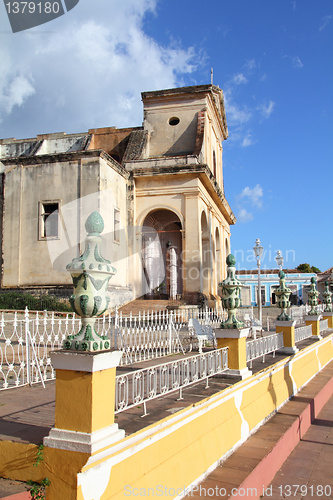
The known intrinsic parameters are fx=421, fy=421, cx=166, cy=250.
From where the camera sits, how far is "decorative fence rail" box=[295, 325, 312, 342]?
1075 centimetres

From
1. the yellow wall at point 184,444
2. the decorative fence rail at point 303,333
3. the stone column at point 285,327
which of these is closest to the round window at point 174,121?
the decorative fence rail at point 303,333

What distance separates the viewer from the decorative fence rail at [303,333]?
10.7 meters

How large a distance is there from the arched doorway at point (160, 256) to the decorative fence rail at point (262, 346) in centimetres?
1087

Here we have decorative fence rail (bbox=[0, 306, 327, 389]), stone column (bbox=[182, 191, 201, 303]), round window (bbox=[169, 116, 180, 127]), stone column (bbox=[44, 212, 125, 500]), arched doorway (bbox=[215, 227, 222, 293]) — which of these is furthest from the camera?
arched doorway (bbox=[215, 227, 222, 293])

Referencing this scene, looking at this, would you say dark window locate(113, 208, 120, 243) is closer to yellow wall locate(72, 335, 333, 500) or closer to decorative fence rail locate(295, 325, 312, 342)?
decorative fence rail locate(295, 325, 312, 342)

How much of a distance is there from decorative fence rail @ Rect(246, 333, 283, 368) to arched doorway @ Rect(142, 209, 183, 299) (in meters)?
10.9

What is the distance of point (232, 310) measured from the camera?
5836mm

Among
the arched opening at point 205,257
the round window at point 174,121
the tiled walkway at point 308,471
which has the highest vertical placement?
the round window at point 174,121

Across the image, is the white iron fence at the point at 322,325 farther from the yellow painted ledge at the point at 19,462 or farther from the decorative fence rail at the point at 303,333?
the yellow painted ledge at the point at 19,462

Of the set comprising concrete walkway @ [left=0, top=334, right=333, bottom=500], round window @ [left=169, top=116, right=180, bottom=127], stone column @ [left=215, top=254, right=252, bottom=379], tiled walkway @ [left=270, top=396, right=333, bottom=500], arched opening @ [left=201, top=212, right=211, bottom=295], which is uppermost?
round window @ [left=169, top=116, right=180, bottom=127]

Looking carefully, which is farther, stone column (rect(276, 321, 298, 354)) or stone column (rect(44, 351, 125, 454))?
stone column (rect(276, 321, 298, 354))

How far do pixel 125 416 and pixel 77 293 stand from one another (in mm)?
1606

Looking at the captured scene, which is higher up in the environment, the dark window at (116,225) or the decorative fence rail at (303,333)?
the dark window at (116,225)

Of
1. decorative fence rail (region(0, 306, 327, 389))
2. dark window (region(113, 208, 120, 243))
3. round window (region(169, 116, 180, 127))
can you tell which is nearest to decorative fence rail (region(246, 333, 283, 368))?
decorative fence rail (region(0, 306, 327, 389))
